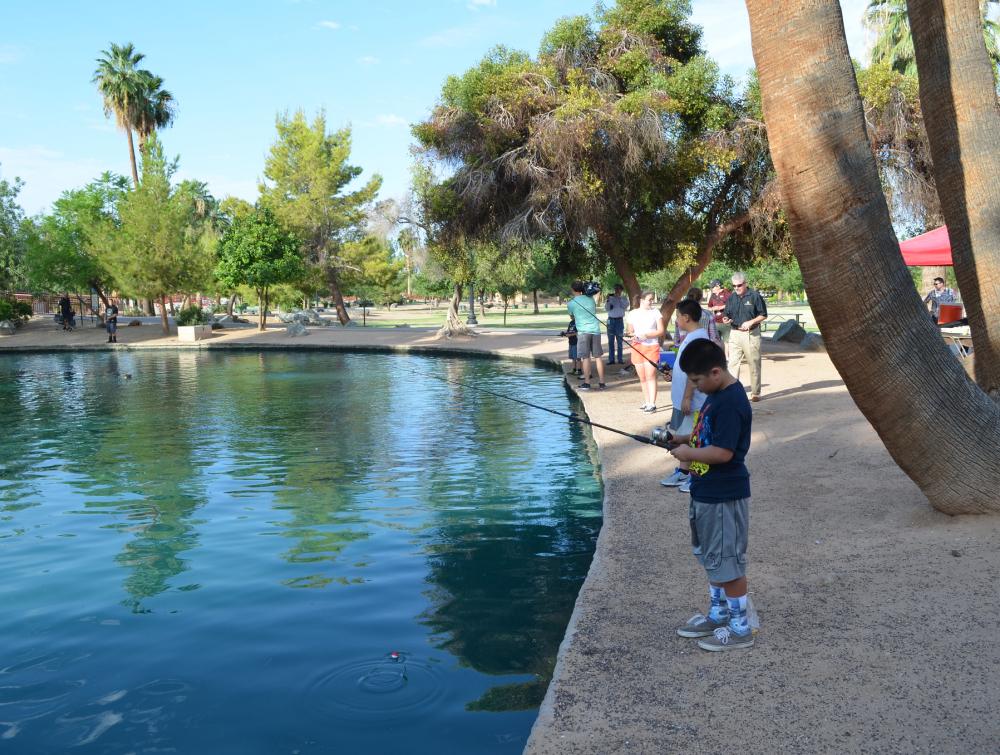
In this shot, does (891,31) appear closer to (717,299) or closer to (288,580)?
(717,299)

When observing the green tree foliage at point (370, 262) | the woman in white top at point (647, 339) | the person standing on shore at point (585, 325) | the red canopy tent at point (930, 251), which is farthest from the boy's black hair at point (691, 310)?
the green tree foliage at point (370, 262)

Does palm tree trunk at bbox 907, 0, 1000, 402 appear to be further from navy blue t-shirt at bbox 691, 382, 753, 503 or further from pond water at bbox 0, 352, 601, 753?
pond water at bbox 0, 352, 601, 753

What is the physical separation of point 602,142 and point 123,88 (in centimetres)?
3946

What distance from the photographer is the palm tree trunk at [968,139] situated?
635 cm

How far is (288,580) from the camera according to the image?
6.16 meters

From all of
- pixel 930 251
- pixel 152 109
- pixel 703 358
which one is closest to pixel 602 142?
pixel 930 251

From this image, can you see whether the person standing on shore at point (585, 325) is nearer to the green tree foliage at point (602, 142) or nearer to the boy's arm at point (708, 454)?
the green tree foliage at point (602, 142)

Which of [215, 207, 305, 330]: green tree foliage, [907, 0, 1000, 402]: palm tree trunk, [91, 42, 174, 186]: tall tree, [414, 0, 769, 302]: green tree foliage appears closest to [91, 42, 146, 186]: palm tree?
[91, 42, 174, 186]: tall tree

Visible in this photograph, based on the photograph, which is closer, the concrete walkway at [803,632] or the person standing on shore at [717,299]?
the concrete walkway at [803,632]

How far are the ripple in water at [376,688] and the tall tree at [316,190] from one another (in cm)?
4004

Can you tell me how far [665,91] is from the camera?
17.3 meters

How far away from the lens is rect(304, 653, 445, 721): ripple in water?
417cm

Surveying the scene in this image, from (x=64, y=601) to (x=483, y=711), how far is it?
11.2 feet

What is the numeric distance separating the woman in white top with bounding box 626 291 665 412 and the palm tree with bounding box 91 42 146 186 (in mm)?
42757
